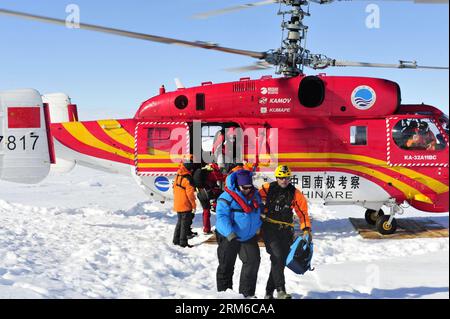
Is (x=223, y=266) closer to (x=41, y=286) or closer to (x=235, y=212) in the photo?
(x=235, y=212)

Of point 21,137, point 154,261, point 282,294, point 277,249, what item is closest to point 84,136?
point 21,137

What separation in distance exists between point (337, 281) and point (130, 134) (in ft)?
18.4

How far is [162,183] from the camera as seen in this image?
855 centimetres

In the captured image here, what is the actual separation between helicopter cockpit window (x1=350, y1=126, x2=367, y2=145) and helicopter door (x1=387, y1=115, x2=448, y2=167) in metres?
0.47

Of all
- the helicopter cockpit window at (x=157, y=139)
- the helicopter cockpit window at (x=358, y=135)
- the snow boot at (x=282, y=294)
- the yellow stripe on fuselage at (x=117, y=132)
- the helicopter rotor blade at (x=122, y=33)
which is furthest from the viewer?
the yellow stripe on fuselage at (x=117, y=132)

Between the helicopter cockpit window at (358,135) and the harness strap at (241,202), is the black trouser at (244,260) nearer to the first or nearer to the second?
the harness strap at (241,202)

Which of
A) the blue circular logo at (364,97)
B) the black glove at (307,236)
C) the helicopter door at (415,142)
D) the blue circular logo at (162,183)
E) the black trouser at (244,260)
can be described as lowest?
the black trouser at (244,260)

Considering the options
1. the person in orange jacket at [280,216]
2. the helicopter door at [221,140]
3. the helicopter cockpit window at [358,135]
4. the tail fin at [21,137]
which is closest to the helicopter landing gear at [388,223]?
the helicopter cockpit window at [358,135]

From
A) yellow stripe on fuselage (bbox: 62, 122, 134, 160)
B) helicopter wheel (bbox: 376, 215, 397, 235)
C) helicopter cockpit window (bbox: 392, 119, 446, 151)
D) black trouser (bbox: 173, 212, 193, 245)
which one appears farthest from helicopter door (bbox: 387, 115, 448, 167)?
yellow stripe on fuselage (bbox: 62, 122, 134, 160)

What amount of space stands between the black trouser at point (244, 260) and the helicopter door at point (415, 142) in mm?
4688

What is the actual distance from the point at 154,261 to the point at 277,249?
2.48 metres

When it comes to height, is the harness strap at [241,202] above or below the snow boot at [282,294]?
above

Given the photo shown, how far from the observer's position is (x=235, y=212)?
14.1 feet

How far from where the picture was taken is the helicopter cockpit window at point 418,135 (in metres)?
7.80
